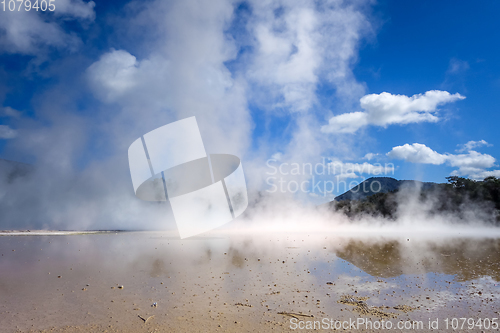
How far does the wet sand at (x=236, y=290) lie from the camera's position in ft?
18.9

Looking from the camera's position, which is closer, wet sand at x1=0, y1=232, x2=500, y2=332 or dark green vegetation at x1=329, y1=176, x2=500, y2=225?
wet sand at x1=0, y1=232, x2=500, y2=332

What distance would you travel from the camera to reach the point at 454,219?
31.3 m

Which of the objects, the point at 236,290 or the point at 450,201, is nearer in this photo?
the point at 236,290

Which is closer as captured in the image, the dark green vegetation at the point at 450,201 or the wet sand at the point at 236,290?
the wet sand at the point at 236,290

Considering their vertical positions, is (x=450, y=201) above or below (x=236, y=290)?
above

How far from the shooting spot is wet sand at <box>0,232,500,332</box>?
18.9 ft

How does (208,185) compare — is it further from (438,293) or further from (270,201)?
(438,293)

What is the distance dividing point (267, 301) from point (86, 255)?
10.9 m

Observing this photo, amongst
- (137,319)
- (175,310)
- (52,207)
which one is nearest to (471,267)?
(175,310)

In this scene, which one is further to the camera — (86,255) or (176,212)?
(176,212)

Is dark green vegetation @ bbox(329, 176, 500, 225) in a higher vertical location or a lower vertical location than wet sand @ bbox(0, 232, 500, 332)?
higher

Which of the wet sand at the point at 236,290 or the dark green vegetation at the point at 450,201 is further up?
the dark green vegetation at the point at 450,201

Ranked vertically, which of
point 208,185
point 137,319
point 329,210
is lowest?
point 137,319

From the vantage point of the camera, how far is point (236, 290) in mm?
7695
